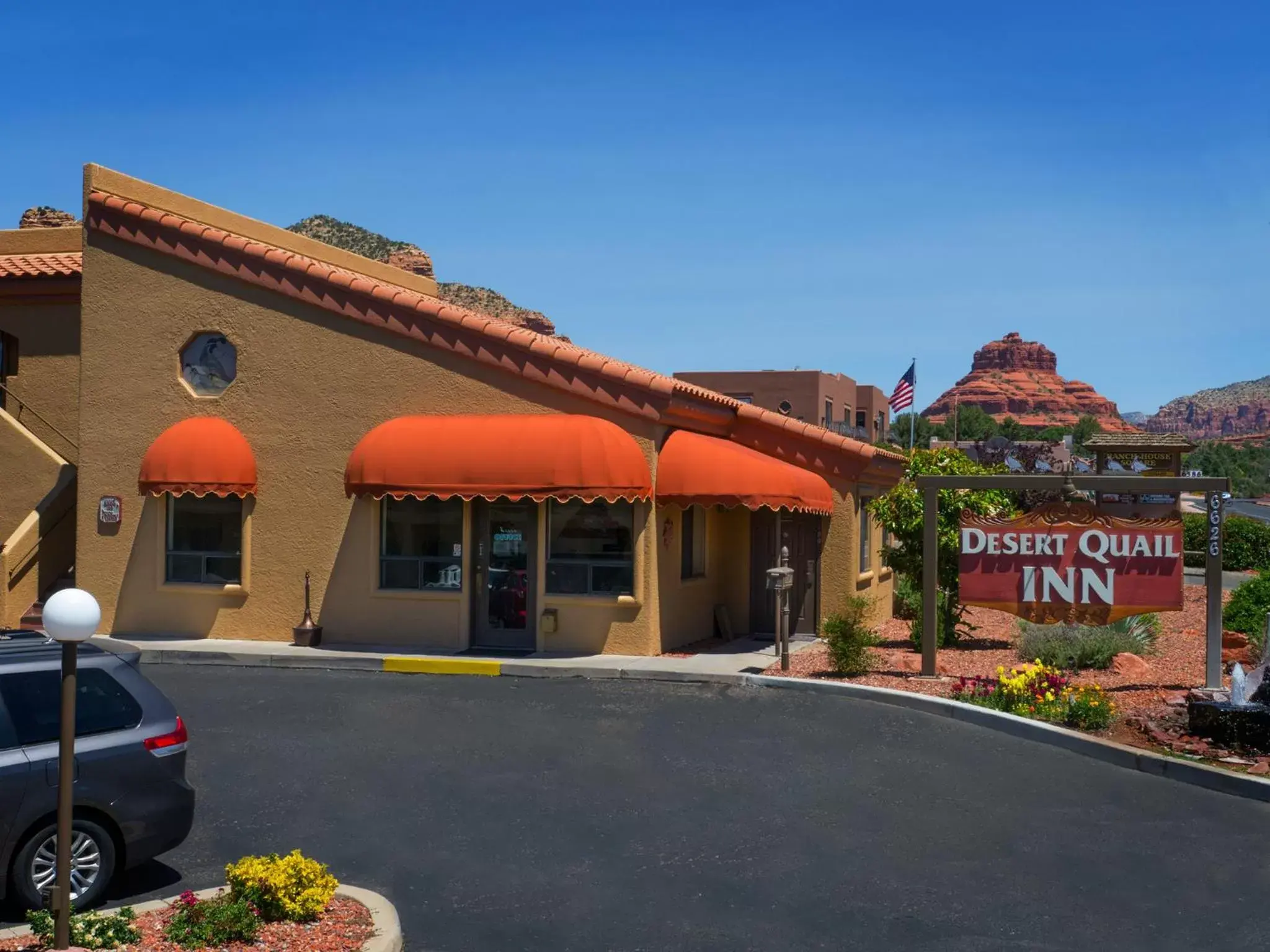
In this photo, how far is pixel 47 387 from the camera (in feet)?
74.5

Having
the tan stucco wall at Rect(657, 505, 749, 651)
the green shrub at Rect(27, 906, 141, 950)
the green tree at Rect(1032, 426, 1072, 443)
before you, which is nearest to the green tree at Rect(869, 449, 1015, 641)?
the tan stucco wall at Rect(657, 505, 749, 651)

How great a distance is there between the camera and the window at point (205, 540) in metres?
18.3

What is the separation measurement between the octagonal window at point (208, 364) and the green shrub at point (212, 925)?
12985 millimetres

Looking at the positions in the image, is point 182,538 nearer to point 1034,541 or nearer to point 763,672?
point 763,672

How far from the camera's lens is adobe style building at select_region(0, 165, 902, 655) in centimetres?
1666

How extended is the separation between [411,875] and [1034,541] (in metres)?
8.68

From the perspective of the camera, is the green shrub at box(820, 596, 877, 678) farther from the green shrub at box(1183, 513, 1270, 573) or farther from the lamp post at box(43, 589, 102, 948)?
the green shrub at box(1183, 513, 1270, 573)

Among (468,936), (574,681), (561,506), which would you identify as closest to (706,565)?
(561,506)

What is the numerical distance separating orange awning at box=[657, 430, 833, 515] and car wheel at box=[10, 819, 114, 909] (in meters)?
10.1

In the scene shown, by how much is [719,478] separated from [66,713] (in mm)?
11100

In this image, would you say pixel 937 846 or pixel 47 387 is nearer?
pixel 937 846

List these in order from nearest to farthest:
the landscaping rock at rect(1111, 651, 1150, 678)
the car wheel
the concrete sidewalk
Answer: the car wheel, the landscaping rock at rect(1111, 651, 1150, 678), the concrete sidewalk

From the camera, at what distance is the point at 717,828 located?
911 cm

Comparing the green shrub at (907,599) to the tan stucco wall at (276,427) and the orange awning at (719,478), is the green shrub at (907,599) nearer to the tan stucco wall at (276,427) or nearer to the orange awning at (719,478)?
the orange awning at (719,478)
